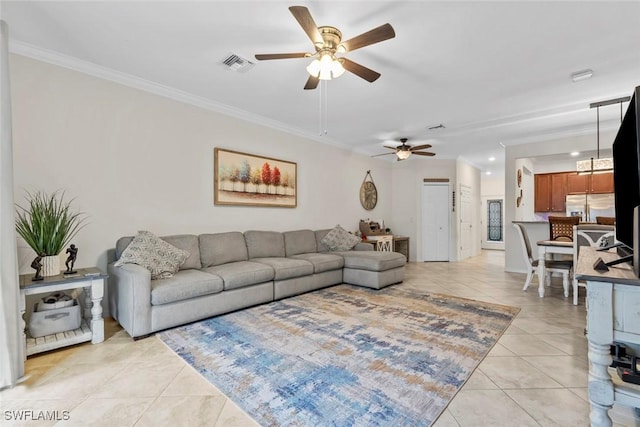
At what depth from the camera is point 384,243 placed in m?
6.56

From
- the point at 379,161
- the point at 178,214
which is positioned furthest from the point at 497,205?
the point at 178,214

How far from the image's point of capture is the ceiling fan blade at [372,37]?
202 cm

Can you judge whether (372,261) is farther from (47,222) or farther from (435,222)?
(435,222)

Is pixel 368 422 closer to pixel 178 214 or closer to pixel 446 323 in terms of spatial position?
pixel 446 323

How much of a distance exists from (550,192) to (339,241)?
561cm

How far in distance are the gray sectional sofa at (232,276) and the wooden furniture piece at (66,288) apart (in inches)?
8.0

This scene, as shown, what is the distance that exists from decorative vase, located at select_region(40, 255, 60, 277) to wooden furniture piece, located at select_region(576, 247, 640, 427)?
363 centimetres

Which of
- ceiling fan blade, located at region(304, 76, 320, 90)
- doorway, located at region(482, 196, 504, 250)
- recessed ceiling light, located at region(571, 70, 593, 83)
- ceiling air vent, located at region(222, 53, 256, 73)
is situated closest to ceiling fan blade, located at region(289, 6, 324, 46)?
ceiling fan blade, located at region(304, 76, 320, 90)

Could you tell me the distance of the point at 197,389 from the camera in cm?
192

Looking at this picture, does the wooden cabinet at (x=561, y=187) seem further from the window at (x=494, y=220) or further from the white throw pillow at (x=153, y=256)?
the white throw pillow at (x=153, y=256)

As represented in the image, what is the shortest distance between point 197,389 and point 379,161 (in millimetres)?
6429

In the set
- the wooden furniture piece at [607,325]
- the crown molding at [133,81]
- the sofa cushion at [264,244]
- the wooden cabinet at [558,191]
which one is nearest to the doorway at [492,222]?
the wooden cabinet at [558,191]

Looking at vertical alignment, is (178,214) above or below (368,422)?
above

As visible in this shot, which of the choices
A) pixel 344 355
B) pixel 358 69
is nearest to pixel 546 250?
pixel 344 355
